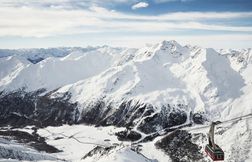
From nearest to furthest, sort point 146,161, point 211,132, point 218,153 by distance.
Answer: point 211,132, point 218,153, point 146,161

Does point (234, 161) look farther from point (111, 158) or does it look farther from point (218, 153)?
point (218, 153)

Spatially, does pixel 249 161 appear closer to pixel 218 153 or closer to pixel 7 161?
pixel 7 161

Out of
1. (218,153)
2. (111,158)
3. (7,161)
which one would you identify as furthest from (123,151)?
(218,153)

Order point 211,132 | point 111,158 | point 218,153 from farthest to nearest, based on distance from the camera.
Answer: point 111,158 < point 218,153 < point 211,132

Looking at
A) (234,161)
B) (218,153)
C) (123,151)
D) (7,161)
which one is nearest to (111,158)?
(123,151)

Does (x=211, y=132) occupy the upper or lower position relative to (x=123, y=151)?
upper

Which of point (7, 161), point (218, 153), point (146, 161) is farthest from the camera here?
point (146, 161)

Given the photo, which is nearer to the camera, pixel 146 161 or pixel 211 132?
pixel 211 132

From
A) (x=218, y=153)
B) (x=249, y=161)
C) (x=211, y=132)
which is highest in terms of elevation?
(x=211, y=132)

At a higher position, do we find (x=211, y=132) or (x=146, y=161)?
(x=211, y=132)
